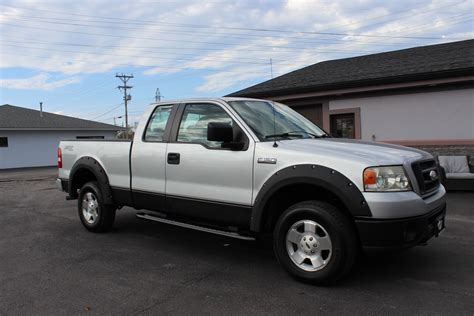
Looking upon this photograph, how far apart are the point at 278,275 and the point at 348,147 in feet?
5.09

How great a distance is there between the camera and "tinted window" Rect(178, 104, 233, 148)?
5355mm

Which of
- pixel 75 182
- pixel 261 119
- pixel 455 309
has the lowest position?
pixel 455 309

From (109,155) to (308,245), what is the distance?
3.39 metres

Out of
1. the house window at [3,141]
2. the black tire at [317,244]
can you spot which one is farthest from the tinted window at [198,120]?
the house window at [3,141]

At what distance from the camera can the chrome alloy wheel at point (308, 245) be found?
432 cm

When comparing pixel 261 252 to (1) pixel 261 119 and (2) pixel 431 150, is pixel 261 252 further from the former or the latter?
(2) pixel 431 150

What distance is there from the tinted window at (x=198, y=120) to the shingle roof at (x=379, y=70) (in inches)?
→ 310

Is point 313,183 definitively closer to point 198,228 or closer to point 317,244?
point 317,244

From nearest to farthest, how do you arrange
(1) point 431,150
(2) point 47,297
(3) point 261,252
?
(2) point 47,297, (3) point 261,252, (1) point 431,150

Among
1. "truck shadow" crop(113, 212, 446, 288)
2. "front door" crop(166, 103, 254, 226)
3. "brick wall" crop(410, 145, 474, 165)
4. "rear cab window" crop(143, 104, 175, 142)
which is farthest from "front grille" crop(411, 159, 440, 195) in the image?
"brick wall" crop(410, 145, 474, 165)

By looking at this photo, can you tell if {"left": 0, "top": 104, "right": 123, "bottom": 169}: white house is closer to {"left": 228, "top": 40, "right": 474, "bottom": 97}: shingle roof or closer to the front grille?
{"left": 228, "top": 40, "right": 474, "bottom": 97}: shingle roof

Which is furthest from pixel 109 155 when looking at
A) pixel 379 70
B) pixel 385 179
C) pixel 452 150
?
pixel 379 70

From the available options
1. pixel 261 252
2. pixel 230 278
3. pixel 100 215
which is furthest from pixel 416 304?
pixel 100 215

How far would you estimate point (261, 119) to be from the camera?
208 inches
